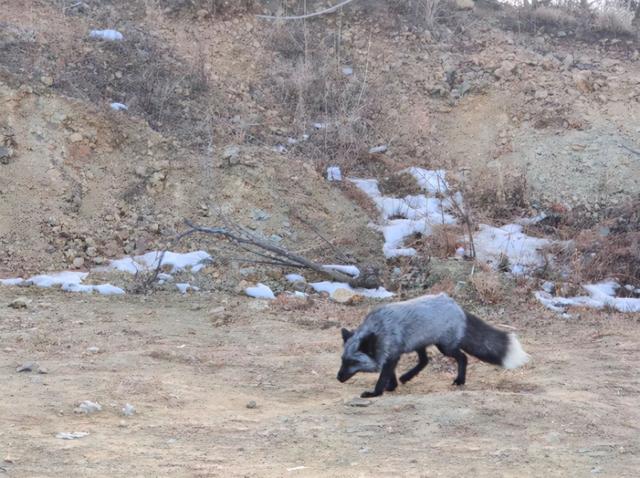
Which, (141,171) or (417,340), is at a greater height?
(417,340)

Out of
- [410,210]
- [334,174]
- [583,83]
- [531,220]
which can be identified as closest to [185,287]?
[334,174]

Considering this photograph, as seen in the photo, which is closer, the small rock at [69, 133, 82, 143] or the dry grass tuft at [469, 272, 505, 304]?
the dry grass tuft at [469, 272, 505, 304]

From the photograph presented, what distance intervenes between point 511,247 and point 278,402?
6926mm

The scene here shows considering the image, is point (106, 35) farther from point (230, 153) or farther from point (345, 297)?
point (345, 297)

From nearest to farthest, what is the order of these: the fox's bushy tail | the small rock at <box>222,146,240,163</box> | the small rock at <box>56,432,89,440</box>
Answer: the small rock at <box>56,432,89,440</box>, the fox's bushy tail, the small rock at <box>222,146,240,163</box>

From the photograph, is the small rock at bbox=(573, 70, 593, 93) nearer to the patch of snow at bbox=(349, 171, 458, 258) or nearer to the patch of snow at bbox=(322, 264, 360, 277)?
the patch of snow at bbox=(349, 171, 458, 258)

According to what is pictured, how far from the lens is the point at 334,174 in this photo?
15117 mm

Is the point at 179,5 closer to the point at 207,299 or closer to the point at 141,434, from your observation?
the point at 207,299

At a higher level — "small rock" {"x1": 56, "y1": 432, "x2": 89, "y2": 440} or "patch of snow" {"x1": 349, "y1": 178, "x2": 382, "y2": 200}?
"small rock" {"x1": 56, "y1": 432, "x2": 89, "y2": 440}

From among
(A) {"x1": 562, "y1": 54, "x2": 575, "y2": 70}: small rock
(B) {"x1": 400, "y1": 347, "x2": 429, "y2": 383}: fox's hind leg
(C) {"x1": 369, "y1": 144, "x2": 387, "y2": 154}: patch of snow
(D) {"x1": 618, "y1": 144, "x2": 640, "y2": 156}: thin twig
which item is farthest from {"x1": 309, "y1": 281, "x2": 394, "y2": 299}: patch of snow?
(A) {"x1": 562, "y1": 54, "x2": 575, "y2": 70}: small rock

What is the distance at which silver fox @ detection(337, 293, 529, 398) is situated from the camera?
25.9 ft

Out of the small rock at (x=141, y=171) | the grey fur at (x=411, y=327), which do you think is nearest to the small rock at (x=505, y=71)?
the small rock at (x=141, y=171)

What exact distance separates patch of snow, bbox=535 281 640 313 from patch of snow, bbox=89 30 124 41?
30.7 ft

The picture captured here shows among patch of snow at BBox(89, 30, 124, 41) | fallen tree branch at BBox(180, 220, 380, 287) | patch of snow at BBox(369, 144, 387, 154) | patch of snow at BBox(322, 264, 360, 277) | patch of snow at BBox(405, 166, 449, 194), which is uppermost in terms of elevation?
patch of snow at BBox(89, 30, 124, 41)
